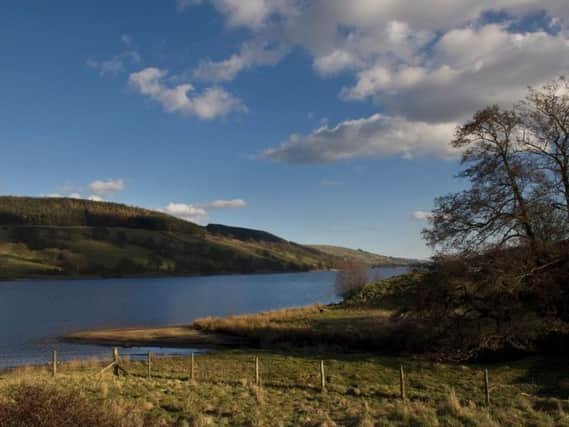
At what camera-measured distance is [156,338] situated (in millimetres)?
49000

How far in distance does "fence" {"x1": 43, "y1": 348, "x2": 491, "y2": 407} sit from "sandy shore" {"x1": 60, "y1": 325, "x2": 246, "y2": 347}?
43.8ft

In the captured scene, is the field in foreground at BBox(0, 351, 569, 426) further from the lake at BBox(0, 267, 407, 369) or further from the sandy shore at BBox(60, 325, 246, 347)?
the lake at BBox(0, 267, 407, 369)

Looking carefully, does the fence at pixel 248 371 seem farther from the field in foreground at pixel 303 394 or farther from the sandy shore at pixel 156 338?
the sandy shore at pixel 156 338

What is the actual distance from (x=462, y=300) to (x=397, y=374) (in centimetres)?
517

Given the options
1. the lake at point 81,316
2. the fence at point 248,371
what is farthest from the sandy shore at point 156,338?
the fence at point 248,371

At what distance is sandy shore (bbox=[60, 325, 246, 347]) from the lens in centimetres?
4597

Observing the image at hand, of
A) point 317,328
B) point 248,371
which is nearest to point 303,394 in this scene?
point 248,371

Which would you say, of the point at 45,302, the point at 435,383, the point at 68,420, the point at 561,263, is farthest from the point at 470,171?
the point at 45,302

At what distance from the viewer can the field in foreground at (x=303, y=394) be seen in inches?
507

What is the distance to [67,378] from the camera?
73.8 feet

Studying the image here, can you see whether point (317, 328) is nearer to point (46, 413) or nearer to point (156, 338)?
point (156, 338)

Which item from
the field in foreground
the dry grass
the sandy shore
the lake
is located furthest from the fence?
the sandy shore

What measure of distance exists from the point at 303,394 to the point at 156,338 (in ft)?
107

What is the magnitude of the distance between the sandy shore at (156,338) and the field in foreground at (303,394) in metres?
14.4
